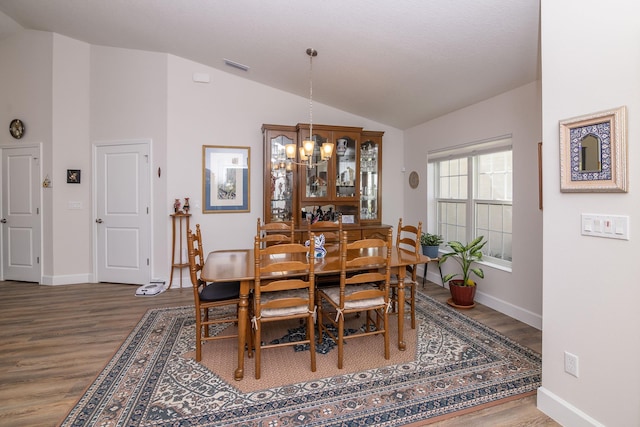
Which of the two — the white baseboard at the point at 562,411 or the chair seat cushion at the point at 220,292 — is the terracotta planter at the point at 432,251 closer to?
the white baseboard at the point at 562,411

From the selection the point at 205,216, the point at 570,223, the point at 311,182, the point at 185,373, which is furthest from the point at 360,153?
the point at 185,373

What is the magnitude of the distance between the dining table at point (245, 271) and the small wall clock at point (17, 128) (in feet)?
13.5

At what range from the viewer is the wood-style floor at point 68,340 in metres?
1.94

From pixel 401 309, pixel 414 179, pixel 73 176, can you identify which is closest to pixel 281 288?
pixel 401 309

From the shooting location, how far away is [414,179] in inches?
201

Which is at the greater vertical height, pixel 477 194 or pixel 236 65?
pixel 236 65

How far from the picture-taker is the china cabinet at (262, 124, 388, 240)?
4500 mm

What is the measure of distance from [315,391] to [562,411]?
148cm

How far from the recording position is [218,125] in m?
4.69

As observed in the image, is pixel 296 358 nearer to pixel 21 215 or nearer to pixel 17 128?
pixel 21 215

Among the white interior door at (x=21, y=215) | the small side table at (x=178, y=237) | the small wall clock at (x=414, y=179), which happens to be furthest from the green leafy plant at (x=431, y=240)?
the white interior door at (x=21, y=215)

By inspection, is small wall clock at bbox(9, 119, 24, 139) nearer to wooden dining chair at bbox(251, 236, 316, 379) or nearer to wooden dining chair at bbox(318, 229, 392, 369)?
wooden dining chair at bbox(251, 236, 316, 379)

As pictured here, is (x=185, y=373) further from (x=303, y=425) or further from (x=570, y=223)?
(x=570, y=223)

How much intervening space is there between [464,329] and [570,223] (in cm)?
169
